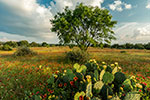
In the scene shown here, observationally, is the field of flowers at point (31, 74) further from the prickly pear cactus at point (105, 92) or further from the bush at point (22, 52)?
the bush at point (22, 52)

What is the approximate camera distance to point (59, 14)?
1300 cm

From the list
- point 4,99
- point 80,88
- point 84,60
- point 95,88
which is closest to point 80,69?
point 80,88

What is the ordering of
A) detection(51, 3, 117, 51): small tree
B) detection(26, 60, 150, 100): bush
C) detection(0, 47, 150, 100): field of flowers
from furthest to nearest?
detection(51, 3, 117, 51): small tree
detection(0, 47, 150, 100): field of flowers
detection(26, 60, 150, 100): bush

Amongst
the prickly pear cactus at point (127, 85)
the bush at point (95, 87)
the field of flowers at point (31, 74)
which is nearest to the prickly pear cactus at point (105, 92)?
the bush at point (95, 87)

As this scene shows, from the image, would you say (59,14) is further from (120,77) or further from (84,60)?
(120,77)

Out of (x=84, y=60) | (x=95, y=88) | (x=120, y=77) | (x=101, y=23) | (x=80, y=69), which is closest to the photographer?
(x=95, y=88)

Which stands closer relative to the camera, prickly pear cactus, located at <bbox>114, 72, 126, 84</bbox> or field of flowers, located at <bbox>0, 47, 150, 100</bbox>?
prickly pear cactus, located at <bbox>114, 72, 126, 84</bbox>

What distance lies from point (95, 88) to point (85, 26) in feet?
39.7

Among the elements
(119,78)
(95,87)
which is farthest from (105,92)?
(119,78)

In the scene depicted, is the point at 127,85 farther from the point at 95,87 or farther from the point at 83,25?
the point at 83,25

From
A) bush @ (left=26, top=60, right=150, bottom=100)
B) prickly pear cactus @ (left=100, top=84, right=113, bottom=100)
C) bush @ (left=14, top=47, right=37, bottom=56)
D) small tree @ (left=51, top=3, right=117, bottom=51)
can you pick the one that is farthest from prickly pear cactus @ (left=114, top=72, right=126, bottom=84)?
bush @ (left=14, top=47, right=37, bottom=56)

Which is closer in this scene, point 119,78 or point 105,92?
point 105,92

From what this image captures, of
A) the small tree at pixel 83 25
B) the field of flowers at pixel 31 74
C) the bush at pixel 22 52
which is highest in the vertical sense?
the small tree at pixel 83 25

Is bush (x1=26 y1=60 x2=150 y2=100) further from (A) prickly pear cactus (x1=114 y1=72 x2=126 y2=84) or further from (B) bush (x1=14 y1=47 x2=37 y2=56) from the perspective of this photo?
(B) bush (x1=14 y1=47 x2=37 y2=56)
